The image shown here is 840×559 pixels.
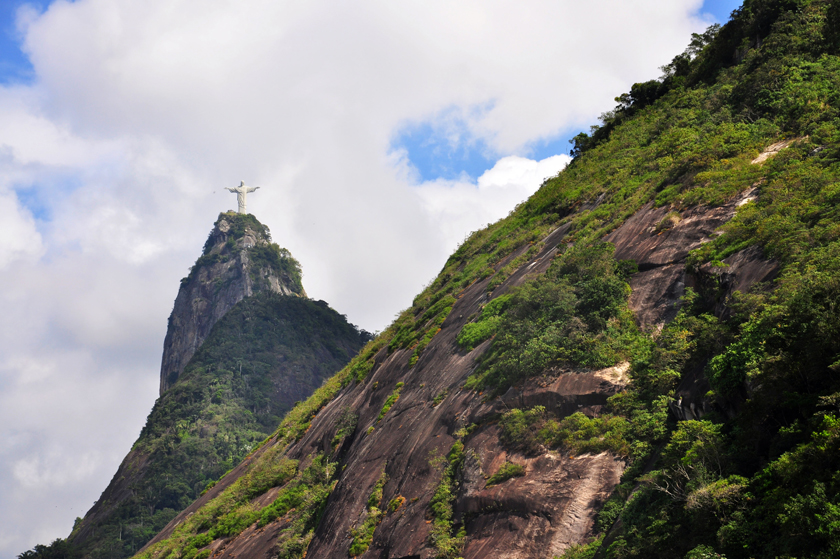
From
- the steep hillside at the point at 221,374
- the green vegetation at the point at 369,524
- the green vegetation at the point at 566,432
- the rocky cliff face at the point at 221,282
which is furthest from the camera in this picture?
the rocky cliff face at the point at 221,282

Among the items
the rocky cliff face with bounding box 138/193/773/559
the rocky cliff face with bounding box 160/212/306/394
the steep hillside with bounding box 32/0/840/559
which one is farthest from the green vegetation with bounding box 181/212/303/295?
the rocky cliff face with bounding box 138/193/773/559

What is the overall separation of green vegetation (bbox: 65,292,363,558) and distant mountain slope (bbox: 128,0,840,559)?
5926 centimetres

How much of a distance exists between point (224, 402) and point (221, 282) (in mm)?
56158

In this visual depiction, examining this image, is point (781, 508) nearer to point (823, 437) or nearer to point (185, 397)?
point (823, 437)

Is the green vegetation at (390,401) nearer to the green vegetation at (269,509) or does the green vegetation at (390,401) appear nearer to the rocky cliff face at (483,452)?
the rocky cliff face at (483,452)

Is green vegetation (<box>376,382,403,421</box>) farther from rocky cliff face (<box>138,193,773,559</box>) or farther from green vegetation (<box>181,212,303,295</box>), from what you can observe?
green vegetation (<box>181,212,303,295</box>)

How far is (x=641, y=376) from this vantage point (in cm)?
1627

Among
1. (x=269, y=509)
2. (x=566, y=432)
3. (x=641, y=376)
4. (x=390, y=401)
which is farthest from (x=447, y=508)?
(x=269, y=509)

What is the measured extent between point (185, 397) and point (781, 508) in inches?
5053

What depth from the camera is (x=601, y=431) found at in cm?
1557

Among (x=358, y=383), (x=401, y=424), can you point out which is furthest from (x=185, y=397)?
(x=401, y=424)

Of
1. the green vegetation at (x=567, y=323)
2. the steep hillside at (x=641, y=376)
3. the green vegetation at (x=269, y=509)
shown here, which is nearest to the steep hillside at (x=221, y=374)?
the green vegetation at (x=269, y=509)

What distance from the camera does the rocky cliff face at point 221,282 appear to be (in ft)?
546

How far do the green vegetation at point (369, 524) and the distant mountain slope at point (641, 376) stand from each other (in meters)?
0.11
